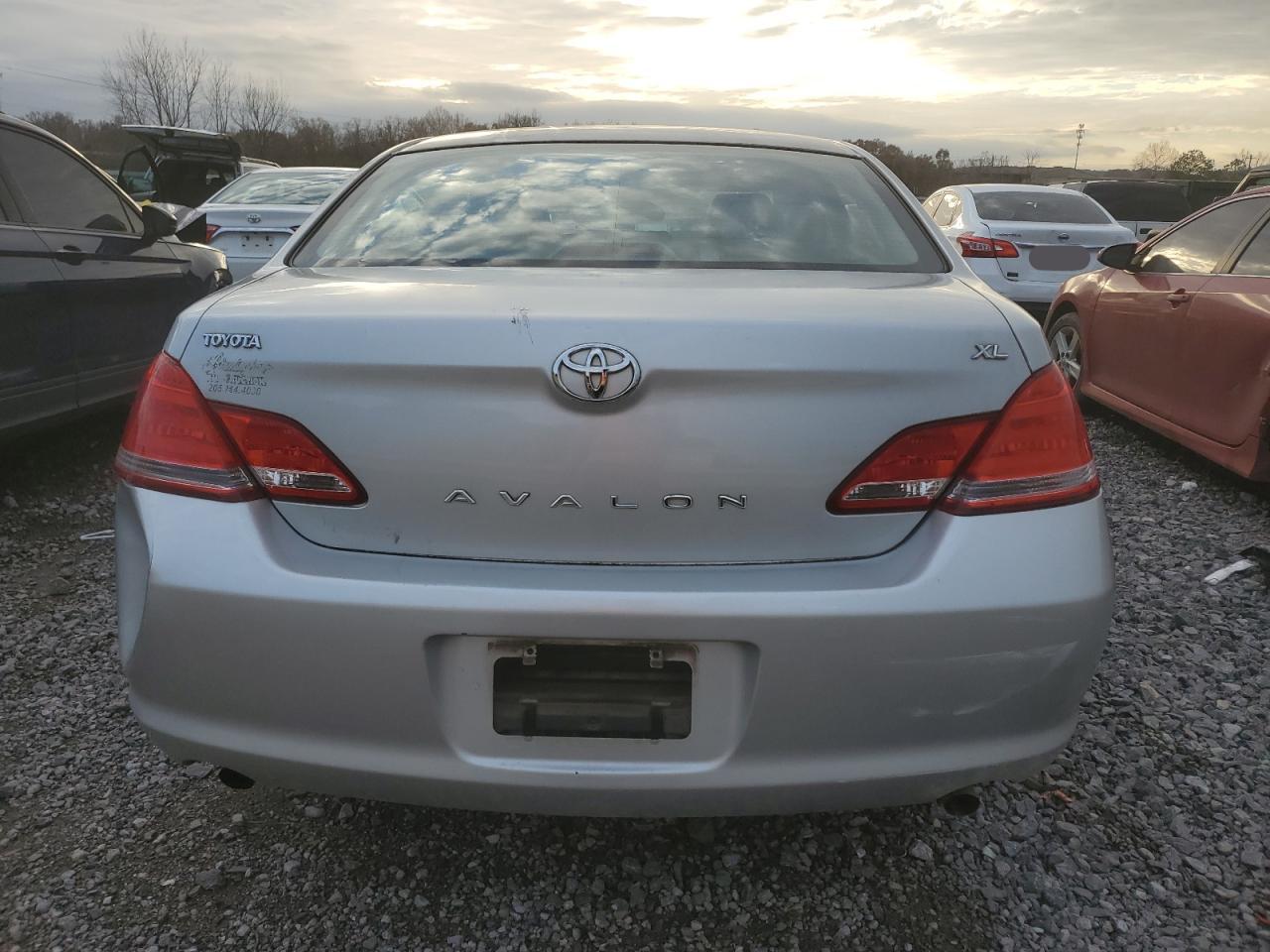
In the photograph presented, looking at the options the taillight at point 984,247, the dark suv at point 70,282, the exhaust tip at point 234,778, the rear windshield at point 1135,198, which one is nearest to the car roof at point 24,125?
the dark suv at point 70,282

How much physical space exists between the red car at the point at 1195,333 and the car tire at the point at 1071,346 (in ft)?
0.23

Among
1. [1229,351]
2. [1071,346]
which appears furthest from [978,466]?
[1071,346]

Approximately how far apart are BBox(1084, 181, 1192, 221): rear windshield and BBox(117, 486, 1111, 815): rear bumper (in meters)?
15.2

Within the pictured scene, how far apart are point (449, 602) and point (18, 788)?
1.46 metres

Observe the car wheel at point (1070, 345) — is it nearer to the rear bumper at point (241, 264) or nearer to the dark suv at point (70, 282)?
the dark suv at point (70, 282)

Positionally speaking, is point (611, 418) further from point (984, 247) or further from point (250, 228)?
point (984, 247)

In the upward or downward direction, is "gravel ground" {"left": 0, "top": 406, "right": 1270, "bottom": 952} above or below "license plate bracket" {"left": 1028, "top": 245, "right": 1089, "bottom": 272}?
below

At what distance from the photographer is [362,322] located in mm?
1602

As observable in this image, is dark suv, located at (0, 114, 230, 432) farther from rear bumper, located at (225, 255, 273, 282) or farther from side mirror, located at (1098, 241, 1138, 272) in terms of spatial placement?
side mirror, located at (1098, 241, 1138, 272)

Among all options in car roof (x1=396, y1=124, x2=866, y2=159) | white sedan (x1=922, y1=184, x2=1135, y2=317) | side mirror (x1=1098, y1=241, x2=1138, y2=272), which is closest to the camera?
car roof (x1=396, y1=124, x2=866, y2=159)

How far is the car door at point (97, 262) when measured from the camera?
420 centimetres

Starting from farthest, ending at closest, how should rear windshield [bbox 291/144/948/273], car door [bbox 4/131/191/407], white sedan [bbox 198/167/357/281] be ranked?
white sedan [bbox 198/167/357/281], car door [bbox 4/131/191/407], rear windshield [bbox 291/144/948/273]

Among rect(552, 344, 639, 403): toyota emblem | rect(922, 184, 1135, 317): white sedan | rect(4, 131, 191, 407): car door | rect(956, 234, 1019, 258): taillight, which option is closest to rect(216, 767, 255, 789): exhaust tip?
rect(552, 344, 639, 403): toyota emblem

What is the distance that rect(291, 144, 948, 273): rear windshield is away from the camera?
2.07 meters
